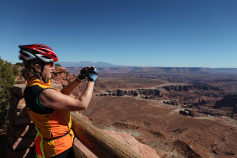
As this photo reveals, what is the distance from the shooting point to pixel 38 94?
1605mm

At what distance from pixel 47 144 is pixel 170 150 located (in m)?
15.2

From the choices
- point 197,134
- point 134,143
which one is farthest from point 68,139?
point 197,134

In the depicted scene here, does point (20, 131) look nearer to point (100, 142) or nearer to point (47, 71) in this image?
point (47, 71)

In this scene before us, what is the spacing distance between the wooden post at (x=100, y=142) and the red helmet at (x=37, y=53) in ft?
3.78

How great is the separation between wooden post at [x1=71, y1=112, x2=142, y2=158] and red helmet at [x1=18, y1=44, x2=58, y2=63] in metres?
1.15

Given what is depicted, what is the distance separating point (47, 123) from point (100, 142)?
748 millimetres

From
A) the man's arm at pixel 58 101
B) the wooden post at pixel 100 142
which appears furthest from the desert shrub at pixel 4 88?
the man's arm at pixel 58 101

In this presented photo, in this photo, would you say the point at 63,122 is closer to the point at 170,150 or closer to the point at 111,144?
the point at 111,144

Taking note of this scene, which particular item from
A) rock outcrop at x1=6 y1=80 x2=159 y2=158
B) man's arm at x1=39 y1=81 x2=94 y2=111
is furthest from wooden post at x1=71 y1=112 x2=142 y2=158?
rock outcrop at x1=6 y1=80 x2=159 y2=158

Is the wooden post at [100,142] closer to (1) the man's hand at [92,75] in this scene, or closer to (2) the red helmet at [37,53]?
(1) the man's hand at [92,75]

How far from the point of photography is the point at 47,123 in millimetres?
1744

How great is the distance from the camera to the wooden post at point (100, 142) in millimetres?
1715

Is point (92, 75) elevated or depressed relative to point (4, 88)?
elevated

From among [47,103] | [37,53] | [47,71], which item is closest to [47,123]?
[47,103]
